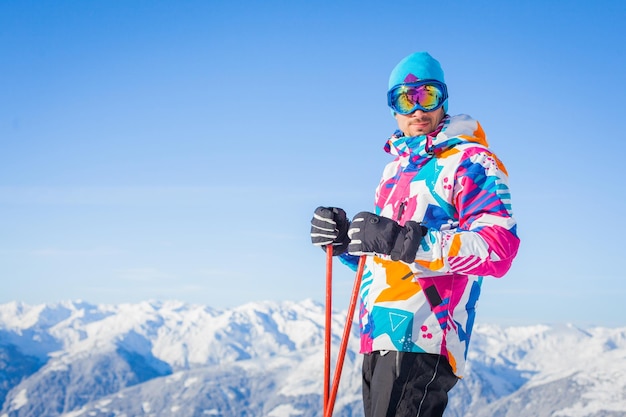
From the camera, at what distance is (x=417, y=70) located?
15.5 feet

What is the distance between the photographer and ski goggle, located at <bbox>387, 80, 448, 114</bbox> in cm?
468

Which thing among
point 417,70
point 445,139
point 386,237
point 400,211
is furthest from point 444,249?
point 417,70

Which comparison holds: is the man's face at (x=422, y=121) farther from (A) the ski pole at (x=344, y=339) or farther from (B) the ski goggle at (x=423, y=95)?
(A) the ski pole at (x=344, y=339)

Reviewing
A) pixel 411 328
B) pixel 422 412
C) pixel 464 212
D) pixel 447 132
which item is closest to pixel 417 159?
pixel 447 132

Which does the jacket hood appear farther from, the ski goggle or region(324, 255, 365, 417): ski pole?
region(324, 255, 365, 417): ski pole

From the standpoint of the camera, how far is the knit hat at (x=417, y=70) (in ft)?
15.5

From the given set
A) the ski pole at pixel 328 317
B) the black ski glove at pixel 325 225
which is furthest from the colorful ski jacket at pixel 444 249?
the black ski glove at pixel 325 225

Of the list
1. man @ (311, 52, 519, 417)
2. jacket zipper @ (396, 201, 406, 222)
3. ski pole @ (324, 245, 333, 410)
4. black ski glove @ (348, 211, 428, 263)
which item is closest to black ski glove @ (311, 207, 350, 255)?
man @ (311, 52, 519, 417)

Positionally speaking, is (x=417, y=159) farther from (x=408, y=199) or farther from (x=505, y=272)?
(x=505, y=272)

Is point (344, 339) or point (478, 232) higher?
point (478, 232)

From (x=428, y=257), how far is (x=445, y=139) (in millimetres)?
892

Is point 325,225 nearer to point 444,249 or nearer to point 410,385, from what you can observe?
point 444,249

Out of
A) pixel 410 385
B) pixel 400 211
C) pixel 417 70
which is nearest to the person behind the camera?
pixel 410 385

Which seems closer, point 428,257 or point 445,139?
point 428,257
